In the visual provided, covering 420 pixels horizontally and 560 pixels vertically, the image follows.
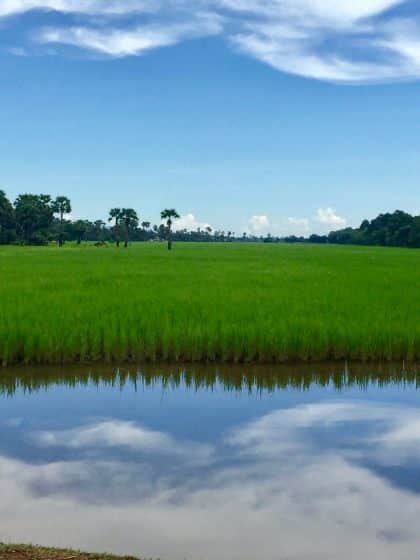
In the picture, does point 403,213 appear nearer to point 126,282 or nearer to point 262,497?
point 126,282

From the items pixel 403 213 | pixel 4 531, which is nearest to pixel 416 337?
pixel 4 531

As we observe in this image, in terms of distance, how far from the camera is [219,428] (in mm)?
5898

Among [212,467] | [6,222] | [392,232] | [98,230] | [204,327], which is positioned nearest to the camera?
[212,467]

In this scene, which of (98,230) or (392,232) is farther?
(98,230)

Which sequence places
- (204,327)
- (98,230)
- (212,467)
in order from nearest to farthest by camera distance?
1. (212,467)
2. (204,327)
3. (98,230)

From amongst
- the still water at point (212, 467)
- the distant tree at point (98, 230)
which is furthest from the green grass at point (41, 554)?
the distant tree at point (98, 230)

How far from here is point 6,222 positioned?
265ft

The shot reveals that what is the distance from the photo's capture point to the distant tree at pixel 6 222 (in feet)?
259

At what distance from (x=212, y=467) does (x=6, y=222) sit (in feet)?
266

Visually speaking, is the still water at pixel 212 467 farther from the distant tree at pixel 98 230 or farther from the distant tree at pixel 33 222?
the distant tree at pixel 98 230

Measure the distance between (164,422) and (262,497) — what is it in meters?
1.96

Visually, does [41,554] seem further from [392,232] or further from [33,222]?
[392,232]

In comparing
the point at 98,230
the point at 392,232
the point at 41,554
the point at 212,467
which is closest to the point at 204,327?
the point at 212,467

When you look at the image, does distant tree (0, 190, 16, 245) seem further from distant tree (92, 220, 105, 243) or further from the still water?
the still water
